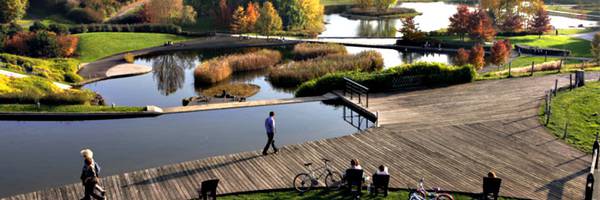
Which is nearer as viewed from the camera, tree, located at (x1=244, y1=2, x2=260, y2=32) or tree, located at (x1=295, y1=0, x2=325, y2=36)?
tree, located at (x1=244, y1=2, x2=260, y2=32)

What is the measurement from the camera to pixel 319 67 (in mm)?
46656

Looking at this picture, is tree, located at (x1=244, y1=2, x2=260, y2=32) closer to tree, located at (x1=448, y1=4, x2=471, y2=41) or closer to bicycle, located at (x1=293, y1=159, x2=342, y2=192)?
tree, located at (x1=448, y1=4, x2=471, y2=41)

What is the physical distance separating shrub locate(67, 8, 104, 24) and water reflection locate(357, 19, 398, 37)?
4383 cm

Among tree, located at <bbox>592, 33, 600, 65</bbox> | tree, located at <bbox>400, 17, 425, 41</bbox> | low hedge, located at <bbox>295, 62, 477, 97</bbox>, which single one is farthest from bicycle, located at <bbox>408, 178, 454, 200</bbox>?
tree, located at <bbox>400, 17, 425, 41</bbox>

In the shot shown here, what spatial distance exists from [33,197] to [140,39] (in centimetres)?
5697

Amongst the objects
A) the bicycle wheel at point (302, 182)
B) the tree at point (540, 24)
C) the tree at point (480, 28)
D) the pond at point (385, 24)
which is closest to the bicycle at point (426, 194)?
the bicycle wheel at point (302, 182)

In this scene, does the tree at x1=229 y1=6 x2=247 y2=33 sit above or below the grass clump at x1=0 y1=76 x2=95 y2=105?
above

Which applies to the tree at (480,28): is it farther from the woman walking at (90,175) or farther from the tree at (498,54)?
the woman walking at (90,175)

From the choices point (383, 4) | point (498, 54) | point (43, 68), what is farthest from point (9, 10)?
point (383, 4)

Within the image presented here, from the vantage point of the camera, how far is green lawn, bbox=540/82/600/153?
23766mm

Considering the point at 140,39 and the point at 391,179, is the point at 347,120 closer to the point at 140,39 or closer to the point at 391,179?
the point at 391,179

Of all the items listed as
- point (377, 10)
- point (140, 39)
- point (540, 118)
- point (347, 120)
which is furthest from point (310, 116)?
point (377, 10)

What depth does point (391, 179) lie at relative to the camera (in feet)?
62.7

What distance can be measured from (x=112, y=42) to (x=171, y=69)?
18.2 metres
